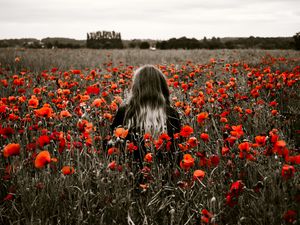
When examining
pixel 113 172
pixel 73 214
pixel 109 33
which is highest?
pixel 109 33

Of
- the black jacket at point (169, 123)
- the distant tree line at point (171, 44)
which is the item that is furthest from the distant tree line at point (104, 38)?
the black jacket at point (169, 123)

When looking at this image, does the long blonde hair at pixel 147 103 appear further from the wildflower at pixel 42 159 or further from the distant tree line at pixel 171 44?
the distant tree line at pixel 171 44

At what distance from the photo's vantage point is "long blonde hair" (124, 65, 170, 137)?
9.46 feet

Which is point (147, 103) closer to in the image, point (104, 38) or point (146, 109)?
point (146, 109)

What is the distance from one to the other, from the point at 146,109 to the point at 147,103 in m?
0.08

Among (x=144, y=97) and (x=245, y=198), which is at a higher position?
(x=144, y=97)

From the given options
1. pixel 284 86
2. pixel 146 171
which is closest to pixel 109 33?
pixel 284 86

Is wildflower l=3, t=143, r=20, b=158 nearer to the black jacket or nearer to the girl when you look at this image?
the girl

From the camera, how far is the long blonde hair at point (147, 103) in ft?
9.46

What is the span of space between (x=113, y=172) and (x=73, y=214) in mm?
409

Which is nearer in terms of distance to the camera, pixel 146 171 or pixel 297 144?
pixel 146 171

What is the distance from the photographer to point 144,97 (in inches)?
120

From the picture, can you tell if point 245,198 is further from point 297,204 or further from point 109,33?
point 109,33

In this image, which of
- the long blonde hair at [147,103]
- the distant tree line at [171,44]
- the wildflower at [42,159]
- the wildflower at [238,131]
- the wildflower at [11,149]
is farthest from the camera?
the distant tree line at [171,44]
